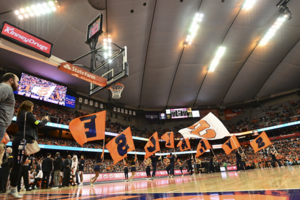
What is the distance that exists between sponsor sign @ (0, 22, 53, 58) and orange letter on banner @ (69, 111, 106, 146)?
267cm

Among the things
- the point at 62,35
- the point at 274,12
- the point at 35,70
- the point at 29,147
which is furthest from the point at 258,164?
the point at 35,70

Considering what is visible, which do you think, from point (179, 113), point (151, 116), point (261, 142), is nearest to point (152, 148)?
point (261, 142)

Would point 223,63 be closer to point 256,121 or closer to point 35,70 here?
point 256,121

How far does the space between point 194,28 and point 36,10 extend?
55.2ft

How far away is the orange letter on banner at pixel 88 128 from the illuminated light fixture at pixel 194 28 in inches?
735

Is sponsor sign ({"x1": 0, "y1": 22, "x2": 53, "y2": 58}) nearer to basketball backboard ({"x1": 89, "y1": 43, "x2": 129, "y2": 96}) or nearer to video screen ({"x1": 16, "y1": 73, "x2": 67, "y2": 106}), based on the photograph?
basketball backboard ({"x1": 89, "y1": 43, "x2": 129, "y2": 96})

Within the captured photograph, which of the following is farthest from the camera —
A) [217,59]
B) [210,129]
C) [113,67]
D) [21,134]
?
[217,59]

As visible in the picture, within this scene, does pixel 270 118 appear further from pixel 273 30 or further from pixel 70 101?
pixel 70 101

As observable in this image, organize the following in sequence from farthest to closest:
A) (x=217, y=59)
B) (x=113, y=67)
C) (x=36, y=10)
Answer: (x=217, y=59), (x=36, y=10), (x=113, y=67)

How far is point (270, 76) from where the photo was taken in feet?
99.4

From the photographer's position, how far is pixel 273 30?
2334cm

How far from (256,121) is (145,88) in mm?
24081

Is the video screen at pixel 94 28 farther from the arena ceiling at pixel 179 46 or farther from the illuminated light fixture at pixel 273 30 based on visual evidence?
the illuminated light fixture at pixel 273 30

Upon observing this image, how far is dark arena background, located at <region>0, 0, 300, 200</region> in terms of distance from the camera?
835 centimetres
